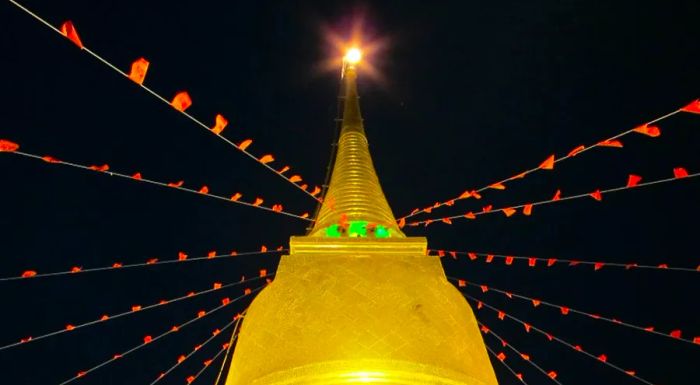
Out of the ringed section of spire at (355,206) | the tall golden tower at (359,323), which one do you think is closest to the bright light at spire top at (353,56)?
the ringed section of spire at (355,206)

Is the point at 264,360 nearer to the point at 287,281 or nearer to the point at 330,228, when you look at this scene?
the point at 287,281

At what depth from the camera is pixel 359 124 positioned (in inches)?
655

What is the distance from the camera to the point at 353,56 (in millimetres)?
21922

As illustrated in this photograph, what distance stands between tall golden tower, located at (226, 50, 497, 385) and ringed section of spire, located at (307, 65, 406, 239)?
91cm

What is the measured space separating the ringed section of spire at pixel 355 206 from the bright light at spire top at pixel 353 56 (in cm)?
873

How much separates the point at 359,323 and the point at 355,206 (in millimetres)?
4636

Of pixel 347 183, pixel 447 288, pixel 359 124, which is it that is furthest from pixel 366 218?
pixel 359 124

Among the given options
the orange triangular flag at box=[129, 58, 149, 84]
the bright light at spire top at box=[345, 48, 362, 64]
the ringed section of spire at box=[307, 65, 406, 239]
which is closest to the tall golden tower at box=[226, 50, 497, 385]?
the ringed section of spire at box=[307, 65, 406, 239]

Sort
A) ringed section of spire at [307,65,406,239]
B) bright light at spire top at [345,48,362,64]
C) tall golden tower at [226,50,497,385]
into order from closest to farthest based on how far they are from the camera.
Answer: tall golden tower at [226,50,497,385] → ringed section of spire at [307,65,406,239] → bright light at spire top at [345,48,362,64]

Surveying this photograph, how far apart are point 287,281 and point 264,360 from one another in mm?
1475

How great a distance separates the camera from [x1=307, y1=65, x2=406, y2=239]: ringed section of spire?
10.4 m

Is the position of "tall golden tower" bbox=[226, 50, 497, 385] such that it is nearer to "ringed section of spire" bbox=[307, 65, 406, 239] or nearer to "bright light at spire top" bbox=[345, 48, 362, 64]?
"ringed section of spire" bbox=[307, 65, 406, 239]

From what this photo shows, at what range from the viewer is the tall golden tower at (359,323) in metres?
5.75

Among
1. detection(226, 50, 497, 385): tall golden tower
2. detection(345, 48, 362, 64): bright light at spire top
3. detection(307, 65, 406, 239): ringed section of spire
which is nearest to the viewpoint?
detection(226, 50, 497, 385): tall golden tower
